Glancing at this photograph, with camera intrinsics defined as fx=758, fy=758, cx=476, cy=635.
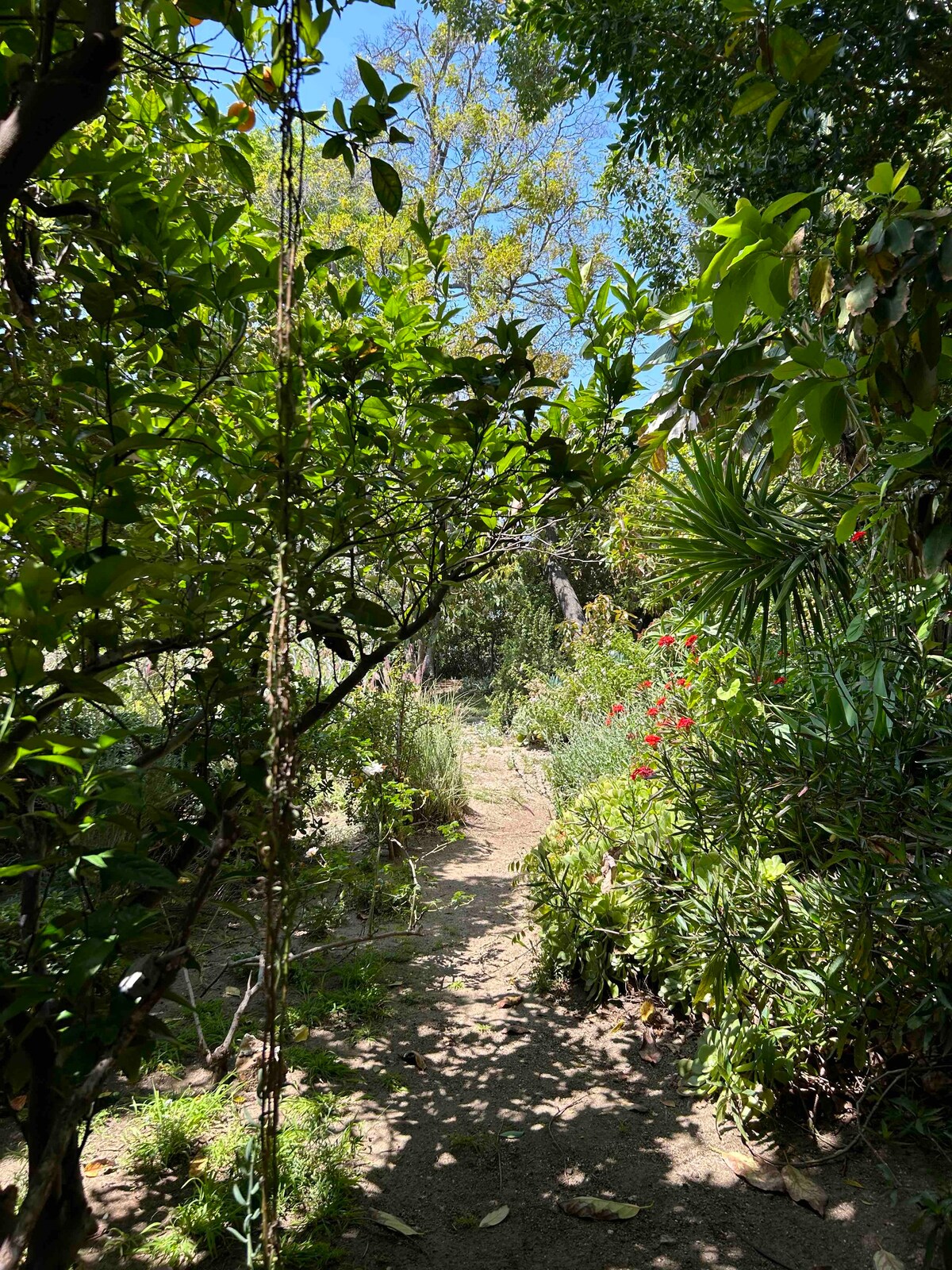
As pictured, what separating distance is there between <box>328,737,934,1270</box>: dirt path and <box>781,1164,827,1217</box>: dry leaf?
1.0 inches

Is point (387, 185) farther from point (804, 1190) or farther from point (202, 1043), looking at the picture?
point (804, 1190)

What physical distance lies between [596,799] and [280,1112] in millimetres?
2163

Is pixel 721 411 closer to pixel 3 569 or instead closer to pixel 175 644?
pixel 175 644

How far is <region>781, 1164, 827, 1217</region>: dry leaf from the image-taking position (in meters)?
2.01

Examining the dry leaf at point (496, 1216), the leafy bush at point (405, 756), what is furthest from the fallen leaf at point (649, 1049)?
the leafy bush at point (405, 756)

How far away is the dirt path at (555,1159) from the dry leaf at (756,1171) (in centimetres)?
2

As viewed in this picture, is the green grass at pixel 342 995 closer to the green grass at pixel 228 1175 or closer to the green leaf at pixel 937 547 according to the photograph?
the green grass at pixel 228 1175

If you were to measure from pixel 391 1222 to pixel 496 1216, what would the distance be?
0.94 feet

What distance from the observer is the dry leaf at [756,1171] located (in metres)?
2.10

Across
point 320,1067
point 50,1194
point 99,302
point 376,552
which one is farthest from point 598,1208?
point 99,302

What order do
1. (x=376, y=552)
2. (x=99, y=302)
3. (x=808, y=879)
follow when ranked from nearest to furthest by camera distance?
(x=99, y=302) < (x=376, y=552) < (x=808, y=879)

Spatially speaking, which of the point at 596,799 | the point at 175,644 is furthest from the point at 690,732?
the point at 175,644

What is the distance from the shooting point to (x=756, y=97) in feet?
4.17

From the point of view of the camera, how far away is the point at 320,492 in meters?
1.47
